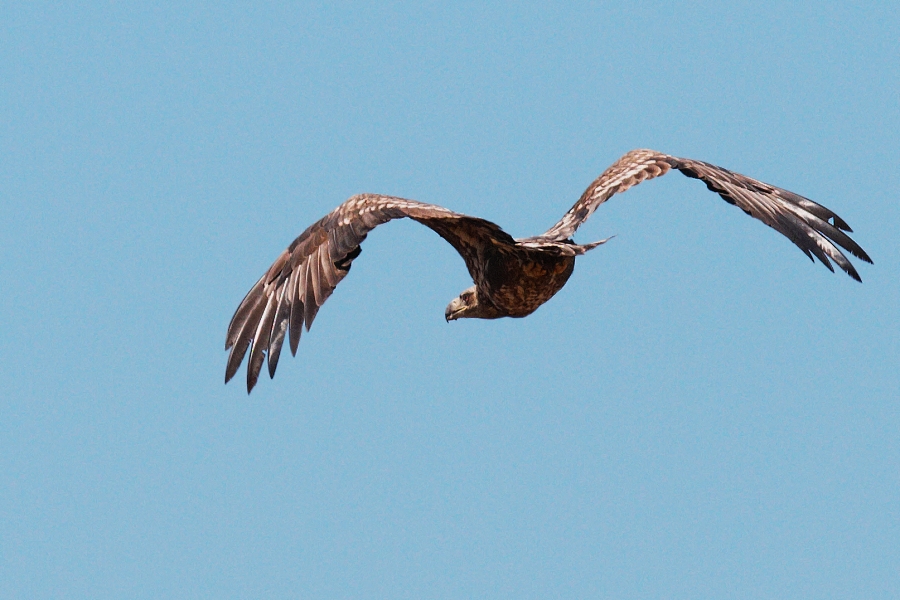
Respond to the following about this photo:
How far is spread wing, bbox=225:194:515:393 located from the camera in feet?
38.0

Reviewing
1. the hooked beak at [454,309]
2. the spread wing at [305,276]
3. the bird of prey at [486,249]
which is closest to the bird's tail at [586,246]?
the bird of prey at [486,249]

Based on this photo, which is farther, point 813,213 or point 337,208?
point 813,213

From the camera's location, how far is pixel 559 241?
12508 mm

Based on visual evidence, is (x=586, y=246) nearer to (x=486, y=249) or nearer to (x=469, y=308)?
(x=486, y=249)

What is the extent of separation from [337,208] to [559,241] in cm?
195

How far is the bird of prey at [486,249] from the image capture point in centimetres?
1169

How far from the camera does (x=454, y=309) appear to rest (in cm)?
1447

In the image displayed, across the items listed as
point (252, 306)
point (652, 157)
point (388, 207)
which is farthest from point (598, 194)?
point (252, 306)

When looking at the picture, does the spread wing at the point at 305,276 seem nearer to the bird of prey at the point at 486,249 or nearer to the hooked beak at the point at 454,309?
the bird of prey at the point at 486,249

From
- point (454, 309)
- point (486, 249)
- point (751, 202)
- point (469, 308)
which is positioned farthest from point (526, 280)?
point (751, 202)

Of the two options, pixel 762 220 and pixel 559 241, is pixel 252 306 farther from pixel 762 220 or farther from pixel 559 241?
pixel 762 220

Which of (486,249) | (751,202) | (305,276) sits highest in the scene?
(751,202)

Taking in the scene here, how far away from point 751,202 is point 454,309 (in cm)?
310

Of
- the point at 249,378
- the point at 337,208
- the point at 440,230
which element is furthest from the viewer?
the point at 440,230
